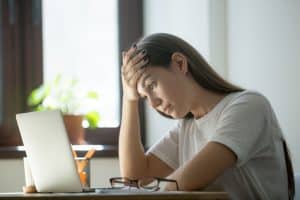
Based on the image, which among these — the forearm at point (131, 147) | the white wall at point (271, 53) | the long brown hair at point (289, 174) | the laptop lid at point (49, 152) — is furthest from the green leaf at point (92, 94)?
the laptop lid at point (49, 152)

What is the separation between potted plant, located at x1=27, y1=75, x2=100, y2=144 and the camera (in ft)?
9.69

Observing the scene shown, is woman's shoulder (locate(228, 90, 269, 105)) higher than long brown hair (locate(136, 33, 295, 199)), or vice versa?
long brown hair (locate(136, 33, 295, 199))

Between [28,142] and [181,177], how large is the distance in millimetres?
369

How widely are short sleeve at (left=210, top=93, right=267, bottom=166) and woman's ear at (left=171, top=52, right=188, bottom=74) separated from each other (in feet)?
0.54

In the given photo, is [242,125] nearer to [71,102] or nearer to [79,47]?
[71,102]

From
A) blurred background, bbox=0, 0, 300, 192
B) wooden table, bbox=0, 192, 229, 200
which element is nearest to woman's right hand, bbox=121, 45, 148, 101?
wooden table, bbox=0, 192, 229, 200

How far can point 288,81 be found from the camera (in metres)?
2.51

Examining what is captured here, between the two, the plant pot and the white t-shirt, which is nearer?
the white t-shirt

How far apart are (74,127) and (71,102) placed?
14 cm

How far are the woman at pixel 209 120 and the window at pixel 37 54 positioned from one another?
1127mm

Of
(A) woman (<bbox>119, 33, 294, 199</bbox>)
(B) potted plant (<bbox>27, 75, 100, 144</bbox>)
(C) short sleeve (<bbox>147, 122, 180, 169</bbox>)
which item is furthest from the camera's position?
(B) potted plant (<bbox>27, 75, 100, 144</bbox>)

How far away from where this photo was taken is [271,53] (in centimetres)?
259

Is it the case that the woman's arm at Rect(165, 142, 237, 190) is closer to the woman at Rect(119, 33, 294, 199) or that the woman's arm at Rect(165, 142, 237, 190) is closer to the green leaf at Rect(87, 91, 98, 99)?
the woman at Rect(119, 33, 294, 199)

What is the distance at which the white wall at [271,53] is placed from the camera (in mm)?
2479
